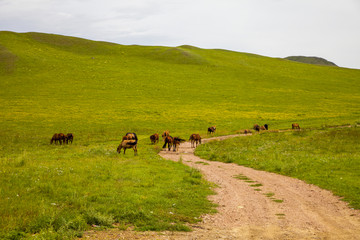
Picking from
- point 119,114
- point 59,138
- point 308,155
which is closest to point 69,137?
point 59,138

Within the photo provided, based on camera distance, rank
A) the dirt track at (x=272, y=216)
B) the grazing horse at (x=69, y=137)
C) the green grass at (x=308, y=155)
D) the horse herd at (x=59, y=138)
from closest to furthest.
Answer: the dirt track at (x=272, y=216), the green grass at (x=308, y=155), the horse herd at (x=59, y=138), the grazing horse at (x=69, y=137)

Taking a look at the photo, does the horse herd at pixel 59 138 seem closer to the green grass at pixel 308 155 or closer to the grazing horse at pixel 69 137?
the grazing horse at pixel 69 137

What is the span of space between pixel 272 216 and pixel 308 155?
13927 millimetres

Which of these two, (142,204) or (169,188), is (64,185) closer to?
(142,204)

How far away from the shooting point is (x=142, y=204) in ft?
36.1

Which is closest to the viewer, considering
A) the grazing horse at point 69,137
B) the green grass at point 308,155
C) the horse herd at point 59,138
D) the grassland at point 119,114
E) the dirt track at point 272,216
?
the dirt track at point 272,216

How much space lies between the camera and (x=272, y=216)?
35.7 ft

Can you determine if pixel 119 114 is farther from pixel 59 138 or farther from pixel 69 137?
pixel 59 138

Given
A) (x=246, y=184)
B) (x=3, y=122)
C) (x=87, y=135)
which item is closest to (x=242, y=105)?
(x=87, y=135)

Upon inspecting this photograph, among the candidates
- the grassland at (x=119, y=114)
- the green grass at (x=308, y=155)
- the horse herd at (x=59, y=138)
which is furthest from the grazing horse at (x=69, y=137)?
the green grass at (x=308, y=155)

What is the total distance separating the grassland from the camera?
10.2 m

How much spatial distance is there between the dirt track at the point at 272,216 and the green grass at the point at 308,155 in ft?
4.11

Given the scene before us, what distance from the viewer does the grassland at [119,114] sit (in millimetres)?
10242

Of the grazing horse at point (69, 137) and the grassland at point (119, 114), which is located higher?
the grassland at point (119, 114)
